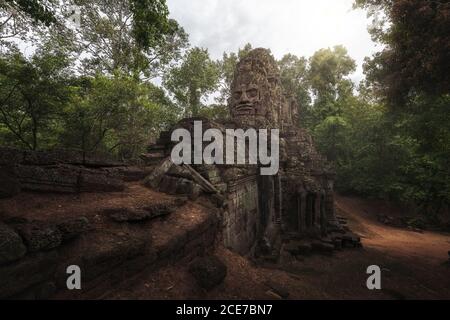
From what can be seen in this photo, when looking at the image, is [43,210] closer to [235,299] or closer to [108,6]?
[235,299]

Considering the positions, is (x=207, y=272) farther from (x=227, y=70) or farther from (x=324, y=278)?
(x=227, y=70)

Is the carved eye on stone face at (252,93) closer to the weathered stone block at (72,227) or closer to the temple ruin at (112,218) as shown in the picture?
the temple ruin at (112,218)

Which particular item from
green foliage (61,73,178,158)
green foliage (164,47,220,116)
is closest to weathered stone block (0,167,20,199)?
green foliage (61,73,178,158)

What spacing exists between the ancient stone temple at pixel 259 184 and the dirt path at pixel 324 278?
1064 millimetres

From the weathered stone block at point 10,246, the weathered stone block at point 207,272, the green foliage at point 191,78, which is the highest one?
the green foliage at point 191,78

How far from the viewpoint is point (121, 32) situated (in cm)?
1583

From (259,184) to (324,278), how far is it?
4.30 meters

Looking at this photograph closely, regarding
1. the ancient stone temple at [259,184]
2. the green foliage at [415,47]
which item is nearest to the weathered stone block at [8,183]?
the ancient stone temple at [259,184]

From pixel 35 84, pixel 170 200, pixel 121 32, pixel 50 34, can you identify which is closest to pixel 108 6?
pixel 121 32

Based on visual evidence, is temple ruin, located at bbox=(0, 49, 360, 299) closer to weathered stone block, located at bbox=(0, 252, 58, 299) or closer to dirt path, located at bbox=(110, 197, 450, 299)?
weathered stone block, located at bbox=(0, 252, 58, 299)

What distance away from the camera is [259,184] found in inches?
379

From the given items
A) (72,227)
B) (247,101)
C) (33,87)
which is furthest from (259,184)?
(33,87)

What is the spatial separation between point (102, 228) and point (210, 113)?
1912cm

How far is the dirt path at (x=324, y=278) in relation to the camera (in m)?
3.09
